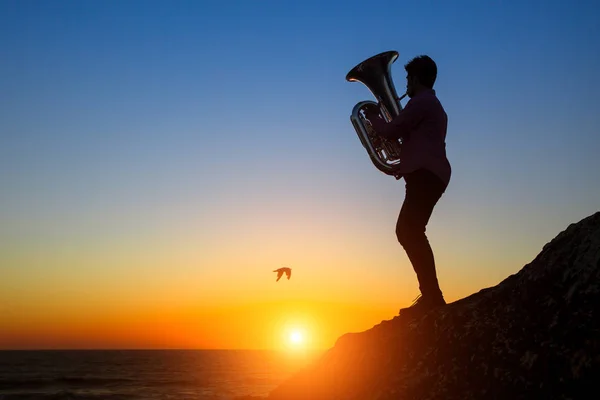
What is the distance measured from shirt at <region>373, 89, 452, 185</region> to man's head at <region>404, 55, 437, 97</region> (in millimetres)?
182

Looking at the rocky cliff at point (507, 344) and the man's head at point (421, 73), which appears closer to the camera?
the rocky cliff at point (507, 344)

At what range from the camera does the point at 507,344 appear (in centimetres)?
399

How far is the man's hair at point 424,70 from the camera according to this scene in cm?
549

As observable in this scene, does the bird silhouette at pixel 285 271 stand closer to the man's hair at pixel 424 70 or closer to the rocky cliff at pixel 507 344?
the rocky cliff at pixel 507 344

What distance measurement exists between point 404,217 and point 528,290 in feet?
4.54

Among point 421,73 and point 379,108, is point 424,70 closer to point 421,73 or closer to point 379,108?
point 421,73

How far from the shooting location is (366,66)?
6.64m

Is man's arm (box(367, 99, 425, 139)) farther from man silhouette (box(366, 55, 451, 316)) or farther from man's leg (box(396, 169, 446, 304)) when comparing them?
man's leg (box(396, 169, 446, 304))

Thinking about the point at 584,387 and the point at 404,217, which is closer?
the point at 584,387

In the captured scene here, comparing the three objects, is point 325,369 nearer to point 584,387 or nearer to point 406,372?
point 406,372

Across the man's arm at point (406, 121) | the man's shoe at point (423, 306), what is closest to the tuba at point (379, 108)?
the man's arm at point (406, 121)

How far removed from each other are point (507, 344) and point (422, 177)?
1.74 m

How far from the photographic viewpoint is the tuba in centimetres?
610

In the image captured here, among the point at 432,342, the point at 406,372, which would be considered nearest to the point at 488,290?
the point at 432,342
